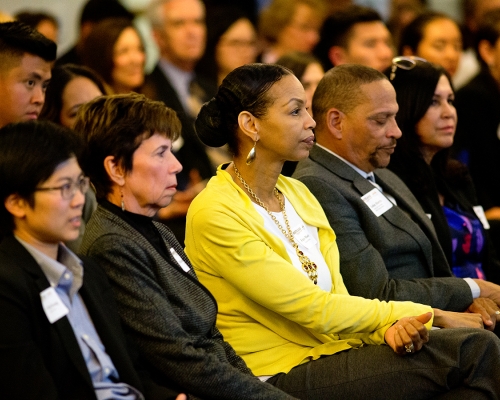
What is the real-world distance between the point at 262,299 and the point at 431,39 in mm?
3612

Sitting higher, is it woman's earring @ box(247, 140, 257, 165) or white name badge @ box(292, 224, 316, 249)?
woman's earring @ box(247, 140, 257, 165)

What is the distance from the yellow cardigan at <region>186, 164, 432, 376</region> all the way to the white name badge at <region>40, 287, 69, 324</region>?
2.29ft

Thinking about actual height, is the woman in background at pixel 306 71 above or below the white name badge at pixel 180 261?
above

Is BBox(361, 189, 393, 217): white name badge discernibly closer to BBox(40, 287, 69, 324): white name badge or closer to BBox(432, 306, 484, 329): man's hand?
BBox(432, 306, 484, 329): man's hand

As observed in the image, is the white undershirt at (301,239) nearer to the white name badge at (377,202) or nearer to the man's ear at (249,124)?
the man's ear at (249,124)

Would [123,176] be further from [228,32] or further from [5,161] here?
[228,32]

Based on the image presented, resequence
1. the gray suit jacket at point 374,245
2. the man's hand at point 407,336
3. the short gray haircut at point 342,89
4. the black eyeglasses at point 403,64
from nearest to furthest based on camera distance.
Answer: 1. the man's hand at point 407,336
2. the gray suit jacket at point 374,245
3. the short gray haircut at point 342,89
4. the black eyeglasses at point 403,64

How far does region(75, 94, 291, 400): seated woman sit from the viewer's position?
233cm

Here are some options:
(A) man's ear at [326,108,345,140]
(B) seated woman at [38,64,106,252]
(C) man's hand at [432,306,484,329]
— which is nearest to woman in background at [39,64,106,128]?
(B) seated woman at [38,64,106,252]

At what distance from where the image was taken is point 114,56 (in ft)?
16.0

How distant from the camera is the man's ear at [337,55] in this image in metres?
5.36

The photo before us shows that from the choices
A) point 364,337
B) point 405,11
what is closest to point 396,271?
point 364,337

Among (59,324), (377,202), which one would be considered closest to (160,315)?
(59,324)

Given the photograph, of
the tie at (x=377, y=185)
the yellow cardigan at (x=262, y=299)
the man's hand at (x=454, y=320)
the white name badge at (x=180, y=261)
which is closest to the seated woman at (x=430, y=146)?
the tie at (x=377, y=185)
